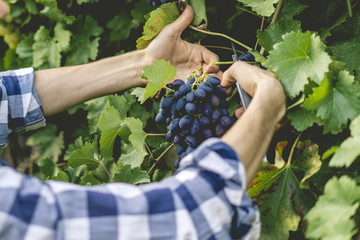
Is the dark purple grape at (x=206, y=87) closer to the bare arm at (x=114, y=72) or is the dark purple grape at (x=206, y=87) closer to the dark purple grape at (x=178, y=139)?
the dark purple grape at (x=178, y=139)

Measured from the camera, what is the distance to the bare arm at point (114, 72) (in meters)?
1.41

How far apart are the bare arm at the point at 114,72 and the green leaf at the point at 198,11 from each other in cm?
3

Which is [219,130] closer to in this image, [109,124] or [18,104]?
[109,124]

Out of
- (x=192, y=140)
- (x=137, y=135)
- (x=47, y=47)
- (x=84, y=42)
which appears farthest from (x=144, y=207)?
(x=47, y=47)

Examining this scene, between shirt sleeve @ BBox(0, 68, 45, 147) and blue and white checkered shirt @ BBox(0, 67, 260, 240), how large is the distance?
1.82ft

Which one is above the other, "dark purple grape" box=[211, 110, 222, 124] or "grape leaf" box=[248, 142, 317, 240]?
"dark purple grape" box=[211, 110, 222, 124]

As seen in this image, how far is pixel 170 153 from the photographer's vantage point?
155cm

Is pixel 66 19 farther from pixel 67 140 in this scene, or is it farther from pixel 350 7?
pixel 350 7

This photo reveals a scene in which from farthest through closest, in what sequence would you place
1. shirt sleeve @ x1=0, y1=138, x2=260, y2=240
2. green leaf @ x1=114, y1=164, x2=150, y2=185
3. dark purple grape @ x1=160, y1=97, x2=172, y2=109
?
green leaf @ x1=114, y1=164, x2=150, y2=185
dark purple grape @ x1=160, y1=97, x2=172, y2=109
shirt sleeve @ x1=0, y1=138, x2=260, y2=240

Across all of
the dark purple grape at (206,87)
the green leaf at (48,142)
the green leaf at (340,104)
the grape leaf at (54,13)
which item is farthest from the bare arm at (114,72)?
the green leaf at (48,142)

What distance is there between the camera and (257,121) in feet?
3.04

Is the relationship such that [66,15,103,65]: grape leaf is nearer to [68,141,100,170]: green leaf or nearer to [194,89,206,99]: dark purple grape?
[68,141,100,170]: green leaf

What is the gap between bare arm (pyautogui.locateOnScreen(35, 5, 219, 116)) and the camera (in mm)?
1409

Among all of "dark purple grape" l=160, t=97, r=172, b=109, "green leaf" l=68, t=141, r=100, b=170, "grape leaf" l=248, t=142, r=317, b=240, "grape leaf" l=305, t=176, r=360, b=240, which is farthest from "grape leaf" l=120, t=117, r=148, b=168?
"grape leaf" l=305, t=176, r=360, b=240
